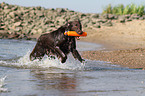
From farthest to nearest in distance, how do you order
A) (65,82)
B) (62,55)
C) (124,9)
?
(124,9)
(62,55)
(65,82)

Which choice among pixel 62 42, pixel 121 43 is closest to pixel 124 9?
pixel 121 43

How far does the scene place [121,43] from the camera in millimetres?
17266

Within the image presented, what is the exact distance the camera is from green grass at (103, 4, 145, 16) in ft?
91.3

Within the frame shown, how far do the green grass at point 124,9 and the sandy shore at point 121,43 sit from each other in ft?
13.9

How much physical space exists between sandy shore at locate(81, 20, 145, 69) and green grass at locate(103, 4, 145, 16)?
423 cm

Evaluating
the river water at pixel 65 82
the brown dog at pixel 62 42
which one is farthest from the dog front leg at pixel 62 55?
the river water at pixel 65 82

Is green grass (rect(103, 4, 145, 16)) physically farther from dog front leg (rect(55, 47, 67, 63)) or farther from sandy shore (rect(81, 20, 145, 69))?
dog front leg (rect(55, 47, 67, 63))

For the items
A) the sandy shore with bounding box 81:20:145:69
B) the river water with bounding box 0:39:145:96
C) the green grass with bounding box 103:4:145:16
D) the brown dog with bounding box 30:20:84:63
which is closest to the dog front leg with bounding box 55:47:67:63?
the brown dog with bounding box 30:20:84:63

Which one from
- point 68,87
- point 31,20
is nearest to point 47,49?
point 68,87

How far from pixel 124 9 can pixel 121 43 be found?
1187cm

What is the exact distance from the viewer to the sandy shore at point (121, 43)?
11.4 meters

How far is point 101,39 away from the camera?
1958cm

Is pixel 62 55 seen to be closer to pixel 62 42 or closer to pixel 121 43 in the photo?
pixel 62 42

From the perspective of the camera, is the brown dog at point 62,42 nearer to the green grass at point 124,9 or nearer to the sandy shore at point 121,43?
the sandy shore at point 121,43
